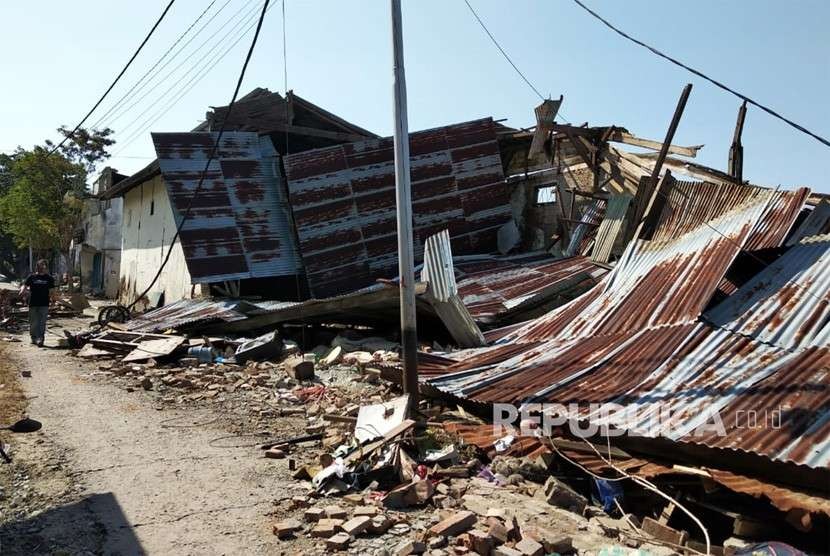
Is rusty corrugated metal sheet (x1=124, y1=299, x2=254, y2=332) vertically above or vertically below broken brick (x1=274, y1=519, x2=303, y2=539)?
above

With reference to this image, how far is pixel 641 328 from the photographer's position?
21.7ft

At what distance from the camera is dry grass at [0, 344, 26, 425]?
683 centimetres

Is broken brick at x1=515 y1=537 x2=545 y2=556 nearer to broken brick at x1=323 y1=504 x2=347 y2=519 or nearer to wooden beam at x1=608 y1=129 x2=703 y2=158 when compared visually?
broken brick at x1=323 y1=504 x2=347 y2=519

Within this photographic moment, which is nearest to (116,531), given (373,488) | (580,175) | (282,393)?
(373,488)

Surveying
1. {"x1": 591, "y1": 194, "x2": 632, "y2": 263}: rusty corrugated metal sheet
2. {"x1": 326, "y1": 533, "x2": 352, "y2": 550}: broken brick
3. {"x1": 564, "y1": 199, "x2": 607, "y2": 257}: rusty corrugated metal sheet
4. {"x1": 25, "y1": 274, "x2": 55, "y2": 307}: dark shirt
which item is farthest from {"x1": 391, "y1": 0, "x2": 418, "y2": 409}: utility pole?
{"x1": 25, "y1": 274, "x2": 55, "y2": 307}: dark shirt

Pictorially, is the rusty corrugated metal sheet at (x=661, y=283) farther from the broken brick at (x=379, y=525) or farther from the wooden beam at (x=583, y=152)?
the wooden beam at (x=583, y=152)

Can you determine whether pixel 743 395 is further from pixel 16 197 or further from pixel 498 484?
pixel 16 197

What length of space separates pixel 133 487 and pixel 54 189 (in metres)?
31.2

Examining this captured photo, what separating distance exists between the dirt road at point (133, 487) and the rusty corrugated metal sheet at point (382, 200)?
743 centimetres

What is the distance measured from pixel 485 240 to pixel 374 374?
298 inches

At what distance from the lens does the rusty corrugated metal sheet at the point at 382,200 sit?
14.4 metres

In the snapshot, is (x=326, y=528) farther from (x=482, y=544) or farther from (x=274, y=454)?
(x=274, y=454)

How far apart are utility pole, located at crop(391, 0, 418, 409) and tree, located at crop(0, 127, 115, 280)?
29.0 meters

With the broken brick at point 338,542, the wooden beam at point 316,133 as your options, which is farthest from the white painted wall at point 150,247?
the broken brick at point 338,542
